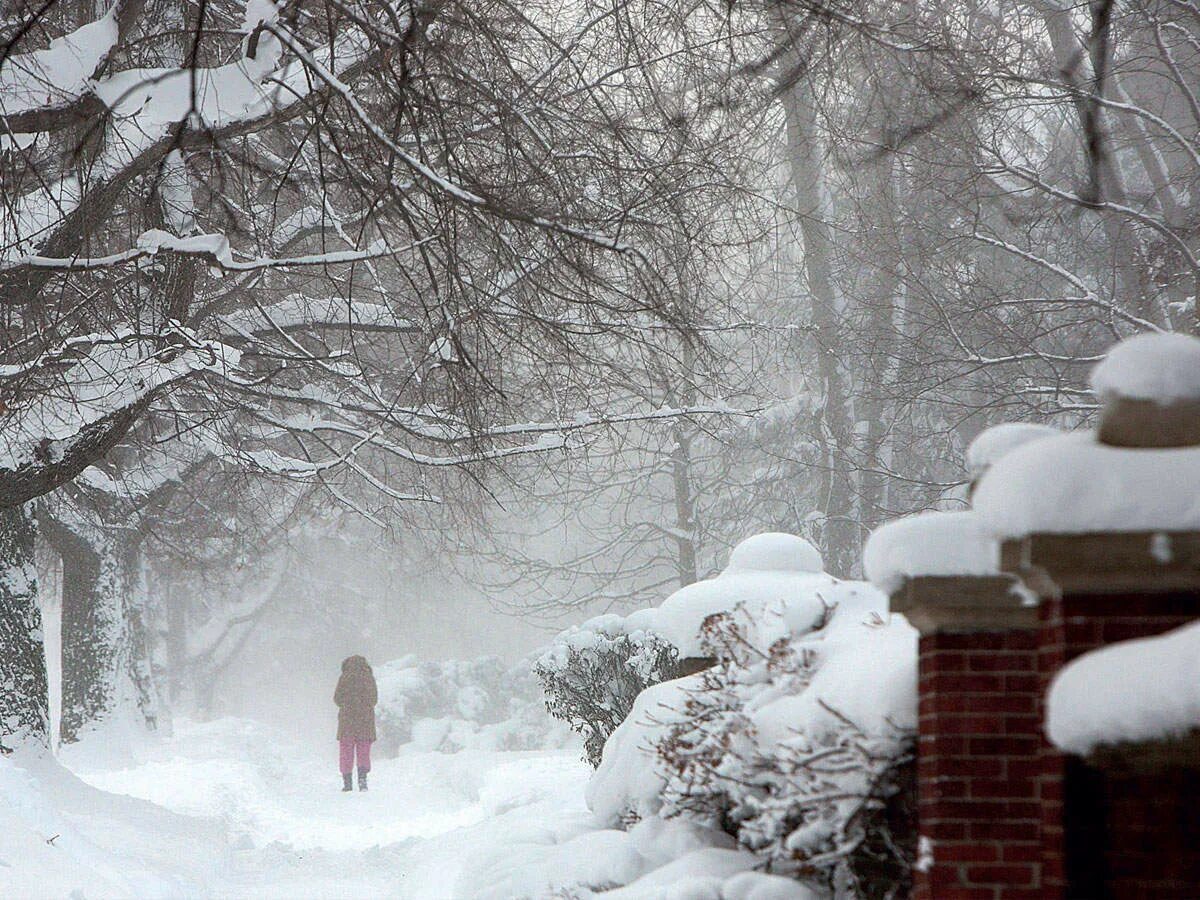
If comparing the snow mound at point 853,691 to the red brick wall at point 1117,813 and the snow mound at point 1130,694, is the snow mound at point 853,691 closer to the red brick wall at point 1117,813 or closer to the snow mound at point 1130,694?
the red brick wall at point 1117,813

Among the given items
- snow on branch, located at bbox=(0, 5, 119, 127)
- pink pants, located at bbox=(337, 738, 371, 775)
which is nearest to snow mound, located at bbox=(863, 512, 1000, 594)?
snow on branch, located at bbox=(0, 5, 119, 127)

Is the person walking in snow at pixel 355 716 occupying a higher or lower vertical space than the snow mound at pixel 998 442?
lower

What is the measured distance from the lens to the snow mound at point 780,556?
22.3ft

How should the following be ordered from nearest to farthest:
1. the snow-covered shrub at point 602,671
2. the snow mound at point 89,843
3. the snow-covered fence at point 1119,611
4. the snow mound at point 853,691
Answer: the snow-covered fence at point 1119,611
the snow mound at point 853,691
the snow mound at point 89,843
the snow-covered shrub at point 602,671

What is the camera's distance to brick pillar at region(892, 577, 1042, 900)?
11.8 feet

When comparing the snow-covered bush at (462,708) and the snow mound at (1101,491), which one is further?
the snow-covered bush at (462,708)

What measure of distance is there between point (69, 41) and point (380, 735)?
23544mm

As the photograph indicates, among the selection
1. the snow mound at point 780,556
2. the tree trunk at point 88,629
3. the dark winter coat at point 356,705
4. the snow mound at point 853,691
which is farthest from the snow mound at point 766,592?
the tree trunk at point 88,629

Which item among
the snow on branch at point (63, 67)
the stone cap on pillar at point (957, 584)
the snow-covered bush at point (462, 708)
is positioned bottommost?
the snow-covered bush at point (462, 708)

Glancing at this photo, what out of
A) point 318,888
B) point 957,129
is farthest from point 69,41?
point 957,129

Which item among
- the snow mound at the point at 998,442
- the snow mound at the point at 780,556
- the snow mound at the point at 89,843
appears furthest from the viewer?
the snow mound at the point at 89,843

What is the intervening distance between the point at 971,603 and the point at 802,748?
Result: 39.7 inches

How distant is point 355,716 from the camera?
17.9m

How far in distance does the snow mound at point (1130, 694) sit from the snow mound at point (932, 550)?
96cm
